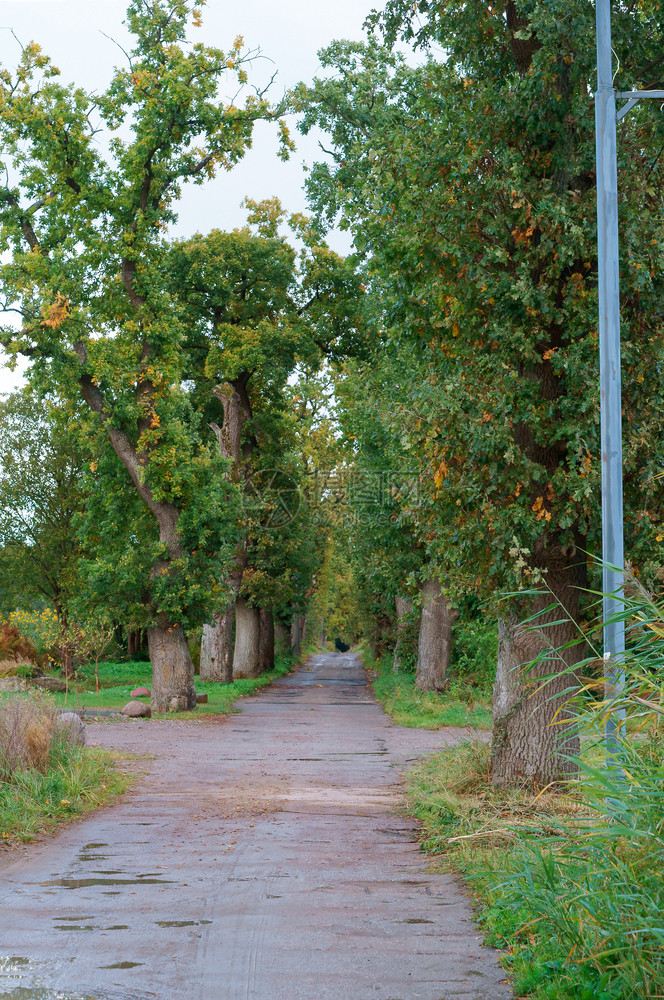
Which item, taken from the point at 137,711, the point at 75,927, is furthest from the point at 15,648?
the point at 75,927

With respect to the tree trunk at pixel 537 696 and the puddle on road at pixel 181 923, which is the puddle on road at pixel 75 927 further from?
the tree trunk at pixel 537 696

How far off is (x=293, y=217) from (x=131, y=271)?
1084 centimetres

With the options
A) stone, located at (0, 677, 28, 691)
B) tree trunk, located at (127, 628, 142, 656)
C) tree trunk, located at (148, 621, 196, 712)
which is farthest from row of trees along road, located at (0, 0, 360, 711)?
tree trunk, located at (127, 628, 142, 656)

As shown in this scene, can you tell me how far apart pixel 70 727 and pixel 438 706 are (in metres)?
13.1

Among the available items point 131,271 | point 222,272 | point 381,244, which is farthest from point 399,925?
point 222,272

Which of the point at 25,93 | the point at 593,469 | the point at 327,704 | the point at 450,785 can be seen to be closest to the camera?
the point at 593,469

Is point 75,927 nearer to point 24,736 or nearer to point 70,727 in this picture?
point 24,736

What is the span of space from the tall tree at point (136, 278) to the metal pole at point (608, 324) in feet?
50.4

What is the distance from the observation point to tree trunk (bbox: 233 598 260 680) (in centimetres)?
3869

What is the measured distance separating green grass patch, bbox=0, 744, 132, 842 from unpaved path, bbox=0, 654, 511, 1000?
0.84ft

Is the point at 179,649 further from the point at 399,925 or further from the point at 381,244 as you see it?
the point at 399,925

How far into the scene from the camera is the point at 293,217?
33312mm

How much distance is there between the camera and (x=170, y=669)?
78.1ft

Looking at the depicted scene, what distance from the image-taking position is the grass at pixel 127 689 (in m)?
24.7
